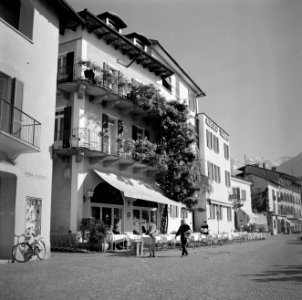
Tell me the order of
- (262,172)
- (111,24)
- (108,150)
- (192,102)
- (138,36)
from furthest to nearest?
1. (262,172)
2. (192,102)
3. (138,36)
4. (111,24)
5. (108,150)

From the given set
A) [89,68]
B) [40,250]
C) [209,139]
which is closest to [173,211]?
[209,139]

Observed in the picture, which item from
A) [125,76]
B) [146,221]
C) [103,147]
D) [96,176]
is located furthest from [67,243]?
[125,76]

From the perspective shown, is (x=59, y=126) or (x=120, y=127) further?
(x=120, y=127)

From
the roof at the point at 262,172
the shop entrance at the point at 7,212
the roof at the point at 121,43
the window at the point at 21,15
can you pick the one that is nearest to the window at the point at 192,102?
the roof at the point at 121,43

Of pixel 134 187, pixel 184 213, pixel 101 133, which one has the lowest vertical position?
pixel 184 213

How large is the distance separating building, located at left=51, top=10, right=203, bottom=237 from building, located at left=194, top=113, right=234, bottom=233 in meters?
7.96

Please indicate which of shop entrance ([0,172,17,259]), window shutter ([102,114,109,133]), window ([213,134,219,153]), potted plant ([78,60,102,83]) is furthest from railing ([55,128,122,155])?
window ([213,134,219,153])

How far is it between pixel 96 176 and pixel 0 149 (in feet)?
26.5

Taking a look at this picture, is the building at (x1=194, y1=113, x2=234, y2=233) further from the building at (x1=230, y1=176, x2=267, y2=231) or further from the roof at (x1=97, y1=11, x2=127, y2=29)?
the roof at (x1=97, y1=11, x2=127, y2=29)

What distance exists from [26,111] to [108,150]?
26.4ft

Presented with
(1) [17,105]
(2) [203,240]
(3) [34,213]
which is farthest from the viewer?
(2) [203,240]

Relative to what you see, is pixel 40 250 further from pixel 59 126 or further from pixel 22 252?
pixel 59 126

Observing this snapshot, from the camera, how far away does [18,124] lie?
14.4 m

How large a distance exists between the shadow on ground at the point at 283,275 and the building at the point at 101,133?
9.57 m
